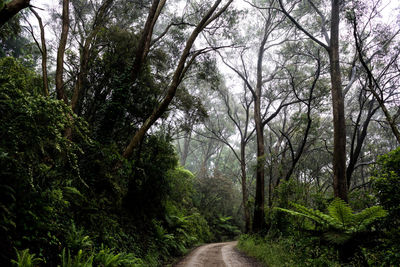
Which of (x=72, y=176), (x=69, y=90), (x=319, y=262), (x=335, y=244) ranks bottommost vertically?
(x=319, y=262)

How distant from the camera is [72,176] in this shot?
16.8ft

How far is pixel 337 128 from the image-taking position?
745cm

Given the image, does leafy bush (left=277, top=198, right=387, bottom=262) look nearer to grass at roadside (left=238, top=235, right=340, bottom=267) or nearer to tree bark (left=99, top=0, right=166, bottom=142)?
grass at roadside (left=238, top=235, right=340, bottom=267)

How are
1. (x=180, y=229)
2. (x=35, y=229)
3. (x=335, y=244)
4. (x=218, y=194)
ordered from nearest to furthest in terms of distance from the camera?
1. (x=35, y=229)
2. (x=335, y=244)
3. (x=180, y=229)
4. (x=218, y=194)

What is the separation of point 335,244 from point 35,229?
5.49 meters

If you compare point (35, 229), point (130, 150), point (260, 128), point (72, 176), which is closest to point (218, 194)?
point (260, 128)

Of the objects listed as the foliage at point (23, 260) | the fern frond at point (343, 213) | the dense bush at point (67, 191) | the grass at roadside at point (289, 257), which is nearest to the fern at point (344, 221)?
the fern frond at point (343, 213)

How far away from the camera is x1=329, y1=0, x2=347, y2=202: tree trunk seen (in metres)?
6.99

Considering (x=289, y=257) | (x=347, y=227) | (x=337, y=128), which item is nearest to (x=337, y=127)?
(x=337, y=128)

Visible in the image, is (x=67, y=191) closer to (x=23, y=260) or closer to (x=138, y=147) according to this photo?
(x=23, y=260)

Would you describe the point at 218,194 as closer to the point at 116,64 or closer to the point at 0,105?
the point at 116,64

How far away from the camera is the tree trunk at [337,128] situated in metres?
6.99

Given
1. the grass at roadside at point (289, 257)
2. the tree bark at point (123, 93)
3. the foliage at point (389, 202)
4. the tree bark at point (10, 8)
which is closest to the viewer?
the tree bark at point (10, 8)

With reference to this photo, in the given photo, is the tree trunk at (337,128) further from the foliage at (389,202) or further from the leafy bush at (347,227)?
the foliage at (389,202)
